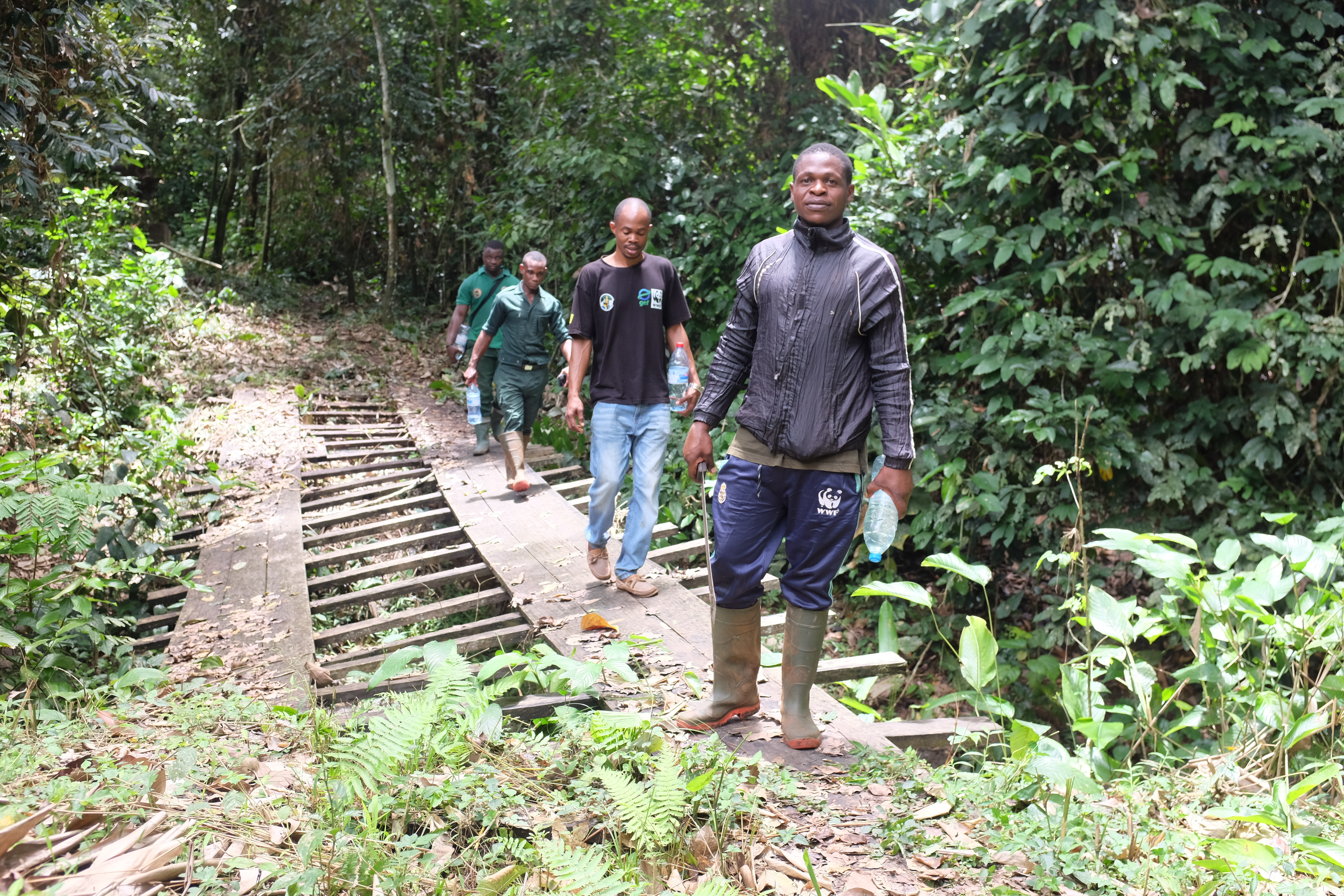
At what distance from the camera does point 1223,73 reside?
5805mm

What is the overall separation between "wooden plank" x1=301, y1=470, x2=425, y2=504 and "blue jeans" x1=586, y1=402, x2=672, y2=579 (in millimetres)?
3690

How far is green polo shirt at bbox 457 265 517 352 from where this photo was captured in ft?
29.1

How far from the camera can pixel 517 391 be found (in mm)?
7445

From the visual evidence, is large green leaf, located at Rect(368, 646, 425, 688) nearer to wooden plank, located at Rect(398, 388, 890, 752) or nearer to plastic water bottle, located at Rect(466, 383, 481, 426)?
wooden plank, located at Rect(398, 388, 890, 752)

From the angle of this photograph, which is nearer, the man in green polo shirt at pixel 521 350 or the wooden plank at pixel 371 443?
the man in green polo shirt at pixel 521 350

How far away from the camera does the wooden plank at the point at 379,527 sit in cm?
704

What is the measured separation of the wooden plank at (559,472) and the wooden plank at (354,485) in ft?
3.99

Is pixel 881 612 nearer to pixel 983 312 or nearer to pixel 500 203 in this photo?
pixel 983 312

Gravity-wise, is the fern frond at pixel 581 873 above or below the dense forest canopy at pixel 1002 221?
below

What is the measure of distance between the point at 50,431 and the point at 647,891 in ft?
23.5

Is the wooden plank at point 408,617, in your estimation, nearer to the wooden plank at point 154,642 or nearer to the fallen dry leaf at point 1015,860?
the wooden plank at point 154,642

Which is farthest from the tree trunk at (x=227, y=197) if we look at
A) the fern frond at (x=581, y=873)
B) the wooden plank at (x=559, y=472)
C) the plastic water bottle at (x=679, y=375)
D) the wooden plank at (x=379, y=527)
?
the fern frond at (x=581, y=873)

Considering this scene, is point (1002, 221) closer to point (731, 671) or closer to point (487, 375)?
point (731, 671)

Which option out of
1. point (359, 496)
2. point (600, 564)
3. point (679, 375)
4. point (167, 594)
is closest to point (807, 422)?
point (679, 375)
